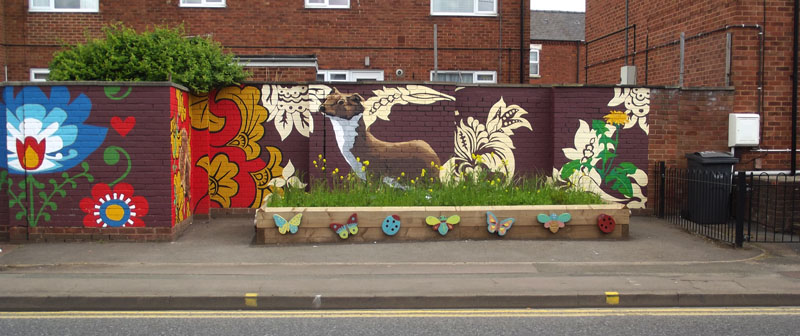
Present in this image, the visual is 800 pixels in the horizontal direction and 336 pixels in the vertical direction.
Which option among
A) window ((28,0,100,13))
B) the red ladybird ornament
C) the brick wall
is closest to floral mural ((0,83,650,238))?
the red ladybird ornament

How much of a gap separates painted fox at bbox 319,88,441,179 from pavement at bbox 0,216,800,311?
2.37m

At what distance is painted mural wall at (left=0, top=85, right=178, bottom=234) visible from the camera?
31.1 feet

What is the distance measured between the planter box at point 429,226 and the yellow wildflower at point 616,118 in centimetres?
260

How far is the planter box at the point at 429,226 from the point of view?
9.38m

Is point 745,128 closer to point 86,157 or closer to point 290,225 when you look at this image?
point 290,225

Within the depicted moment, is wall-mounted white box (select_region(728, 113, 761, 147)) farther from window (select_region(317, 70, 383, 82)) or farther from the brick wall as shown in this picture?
the brick wall

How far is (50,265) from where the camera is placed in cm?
818

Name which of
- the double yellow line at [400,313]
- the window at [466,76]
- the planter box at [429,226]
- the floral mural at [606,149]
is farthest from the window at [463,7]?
the double yellow line at [400,313]

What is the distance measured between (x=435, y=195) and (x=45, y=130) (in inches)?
232

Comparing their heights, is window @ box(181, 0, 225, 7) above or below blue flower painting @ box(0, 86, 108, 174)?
above

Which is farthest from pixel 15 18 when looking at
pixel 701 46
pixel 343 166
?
pixel 701 46

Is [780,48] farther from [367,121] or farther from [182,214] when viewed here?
[182,214]

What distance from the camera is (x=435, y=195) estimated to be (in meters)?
10.1

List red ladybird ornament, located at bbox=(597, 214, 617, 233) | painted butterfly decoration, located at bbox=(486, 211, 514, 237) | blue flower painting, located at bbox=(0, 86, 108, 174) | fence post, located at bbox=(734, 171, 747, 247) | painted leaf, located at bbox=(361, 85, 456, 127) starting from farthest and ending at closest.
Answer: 1. painted leaf, located at bbox=(361, 85, 456, 127)
2. red ladybird ornament, located at bbox=(597, 214, 617, 233)
3. painted butterfly decoration, located at bbox=(486, 211, 514, 237)
4. blue flower painting, located at bbox=(0, 86, 108, 174)
5. fence post, located at bbox=(734, 171, 747, 247)
